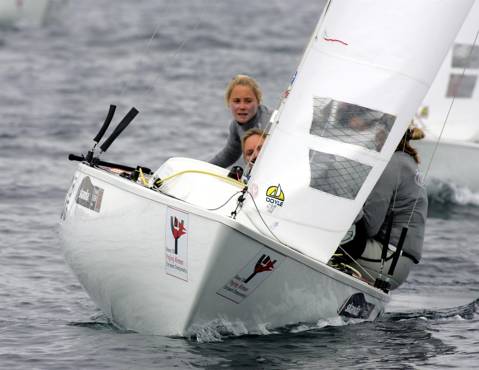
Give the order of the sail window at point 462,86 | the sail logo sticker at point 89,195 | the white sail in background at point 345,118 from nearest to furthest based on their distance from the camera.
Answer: the white sail in background at point 345,118, the sail logo sticker at point 89,195, the sail window at point 462,86

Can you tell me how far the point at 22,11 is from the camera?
3491 cm

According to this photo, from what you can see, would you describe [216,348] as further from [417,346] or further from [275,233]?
[417,346]

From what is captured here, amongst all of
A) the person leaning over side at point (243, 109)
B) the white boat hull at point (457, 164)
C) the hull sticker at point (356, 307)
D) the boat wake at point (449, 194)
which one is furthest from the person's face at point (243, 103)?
the white boat hull at point (457, 164)

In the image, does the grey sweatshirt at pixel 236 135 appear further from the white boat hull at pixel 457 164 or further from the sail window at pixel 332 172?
the white boat hull at pixel 457 164

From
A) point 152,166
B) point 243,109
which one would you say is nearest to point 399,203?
point 243,109

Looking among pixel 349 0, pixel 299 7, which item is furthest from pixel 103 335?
pixel 299 7

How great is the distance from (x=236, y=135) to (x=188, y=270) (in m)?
1.86

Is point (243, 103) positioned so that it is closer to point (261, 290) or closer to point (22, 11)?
point (261, 290)

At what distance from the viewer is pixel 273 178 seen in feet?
22.8

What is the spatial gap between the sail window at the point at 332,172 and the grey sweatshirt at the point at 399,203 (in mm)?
549

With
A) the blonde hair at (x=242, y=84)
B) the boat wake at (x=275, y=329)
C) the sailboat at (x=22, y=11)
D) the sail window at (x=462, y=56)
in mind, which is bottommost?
the boat wake at (x=275, y=329)

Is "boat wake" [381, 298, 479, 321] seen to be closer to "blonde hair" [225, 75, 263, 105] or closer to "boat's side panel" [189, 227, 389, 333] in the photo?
"boat's side panel" [189, 227, 389, 333]

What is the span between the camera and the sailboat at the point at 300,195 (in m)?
6.76

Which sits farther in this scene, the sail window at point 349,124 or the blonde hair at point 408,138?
the blonde hair at point 408,138
